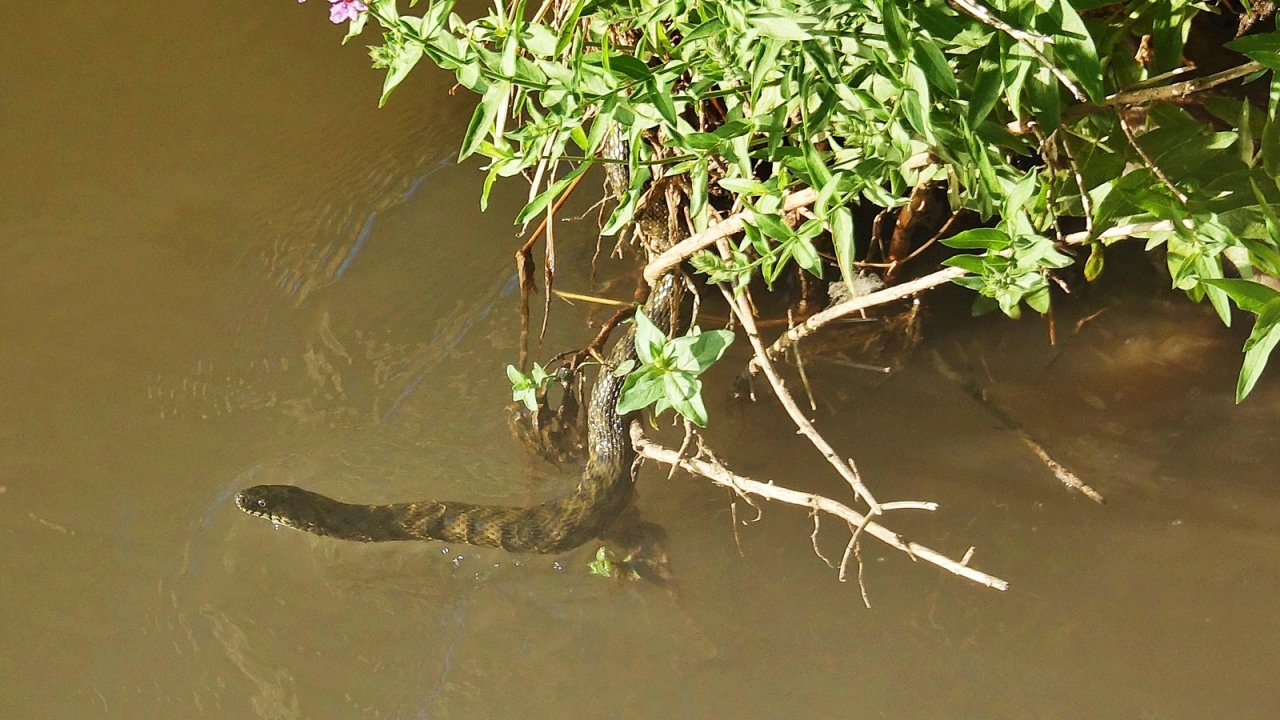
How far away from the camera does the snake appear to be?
9.01 feet

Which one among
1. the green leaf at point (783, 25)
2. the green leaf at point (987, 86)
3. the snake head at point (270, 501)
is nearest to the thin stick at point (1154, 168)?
the green leaf at point (987, 86)

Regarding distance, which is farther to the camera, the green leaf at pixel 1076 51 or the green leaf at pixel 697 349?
the green leaf at pixel 697 349

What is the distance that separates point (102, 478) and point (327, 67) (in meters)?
1.66

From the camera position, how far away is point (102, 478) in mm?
3133

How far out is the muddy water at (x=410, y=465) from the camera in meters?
2.61

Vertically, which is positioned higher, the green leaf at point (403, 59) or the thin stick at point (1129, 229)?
the green leaf at point (403, 59)

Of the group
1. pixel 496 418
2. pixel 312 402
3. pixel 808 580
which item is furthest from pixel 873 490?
pixel 312 402

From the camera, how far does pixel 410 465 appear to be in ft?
10.3

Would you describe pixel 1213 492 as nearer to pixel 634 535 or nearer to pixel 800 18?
pixel 634 535

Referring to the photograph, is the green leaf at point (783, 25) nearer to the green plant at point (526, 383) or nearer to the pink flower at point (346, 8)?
the pink flower at point (346, 8)

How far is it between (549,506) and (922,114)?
1968mm

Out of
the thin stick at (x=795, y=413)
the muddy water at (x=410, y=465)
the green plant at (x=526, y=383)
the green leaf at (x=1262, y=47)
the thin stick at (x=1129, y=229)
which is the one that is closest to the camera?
the green leaf at (x=1262, y=47)

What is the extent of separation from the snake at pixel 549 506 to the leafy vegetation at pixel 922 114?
3.22ft

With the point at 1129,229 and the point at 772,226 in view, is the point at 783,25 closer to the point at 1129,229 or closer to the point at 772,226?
the point at 772,226
